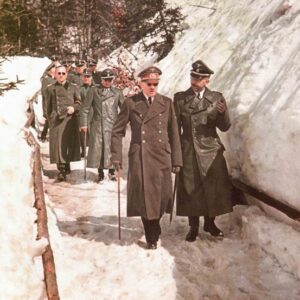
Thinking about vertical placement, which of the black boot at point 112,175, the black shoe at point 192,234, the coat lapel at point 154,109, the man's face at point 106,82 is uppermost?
the coat lapel at point 154,109

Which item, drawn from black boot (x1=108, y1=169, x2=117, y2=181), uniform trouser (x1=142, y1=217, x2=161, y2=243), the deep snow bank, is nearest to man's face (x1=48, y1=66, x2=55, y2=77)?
the deep snow bank

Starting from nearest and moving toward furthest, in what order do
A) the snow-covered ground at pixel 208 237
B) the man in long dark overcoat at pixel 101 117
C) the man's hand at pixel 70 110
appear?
the snow-covered ground at pixel 208 237, the man in long dark overcoat at pixel 101 117, the man's hand at pixel 70 110

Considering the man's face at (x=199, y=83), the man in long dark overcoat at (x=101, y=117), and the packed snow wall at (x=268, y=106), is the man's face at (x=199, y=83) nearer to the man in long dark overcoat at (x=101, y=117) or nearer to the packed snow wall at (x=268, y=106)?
the packed snow wall at (x=268, y=106)

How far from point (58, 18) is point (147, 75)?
29441 millimetres

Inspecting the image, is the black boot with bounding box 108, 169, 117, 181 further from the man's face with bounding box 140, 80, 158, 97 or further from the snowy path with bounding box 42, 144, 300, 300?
the man's face with bounding box 140, 80, 158, 97

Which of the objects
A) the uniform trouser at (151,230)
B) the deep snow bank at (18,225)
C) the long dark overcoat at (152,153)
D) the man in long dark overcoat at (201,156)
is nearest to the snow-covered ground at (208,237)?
the deep snow bank at (18,225)

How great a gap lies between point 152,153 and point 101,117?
3714 mm

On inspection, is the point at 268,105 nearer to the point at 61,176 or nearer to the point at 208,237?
the point at 208,237

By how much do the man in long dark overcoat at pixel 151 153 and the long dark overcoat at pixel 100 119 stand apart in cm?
341

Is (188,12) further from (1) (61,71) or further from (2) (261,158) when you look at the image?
(2) (261,158)

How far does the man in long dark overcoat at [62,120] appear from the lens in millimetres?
9742

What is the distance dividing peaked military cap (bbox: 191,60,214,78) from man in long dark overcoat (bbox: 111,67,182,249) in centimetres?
49

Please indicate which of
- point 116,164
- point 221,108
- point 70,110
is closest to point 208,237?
point 116,164

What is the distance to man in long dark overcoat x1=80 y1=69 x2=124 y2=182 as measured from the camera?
9.23 m
